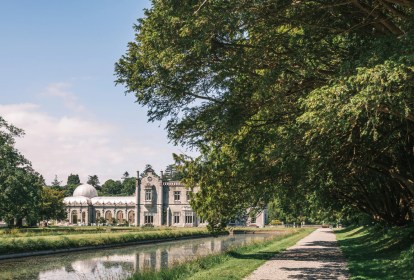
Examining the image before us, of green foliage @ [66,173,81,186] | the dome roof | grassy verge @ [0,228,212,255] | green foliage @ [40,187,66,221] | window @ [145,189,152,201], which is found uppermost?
green foliage @ [66,173,81,186]

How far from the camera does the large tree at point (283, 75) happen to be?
26.2ft

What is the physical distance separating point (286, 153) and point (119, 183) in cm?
15909

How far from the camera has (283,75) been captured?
1056cm

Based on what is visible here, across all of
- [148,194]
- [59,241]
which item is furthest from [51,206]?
[59,241]

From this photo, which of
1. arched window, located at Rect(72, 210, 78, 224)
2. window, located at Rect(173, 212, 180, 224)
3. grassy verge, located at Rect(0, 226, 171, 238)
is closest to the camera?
grassy verge, located at Rect(0, 226, 171, 238)

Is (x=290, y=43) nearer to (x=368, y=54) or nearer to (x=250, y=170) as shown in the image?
(x=368, y=54)

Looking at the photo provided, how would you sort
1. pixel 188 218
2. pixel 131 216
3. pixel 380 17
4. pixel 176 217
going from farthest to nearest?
pixel 131 216, pixel 176 217, pixel 188 218, pixel 380 17

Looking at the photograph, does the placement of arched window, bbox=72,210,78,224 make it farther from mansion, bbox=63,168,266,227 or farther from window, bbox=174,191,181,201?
window, bbox=174,191,181,201

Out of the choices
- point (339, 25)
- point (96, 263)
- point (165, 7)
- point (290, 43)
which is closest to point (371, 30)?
point (339, 25)

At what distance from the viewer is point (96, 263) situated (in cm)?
2600

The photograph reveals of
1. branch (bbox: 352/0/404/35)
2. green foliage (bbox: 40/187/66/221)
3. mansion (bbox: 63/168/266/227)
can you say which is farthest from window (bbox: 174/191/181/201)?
branch (bbox: 352/0/404/35)

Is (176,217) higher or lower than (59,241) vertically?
lower

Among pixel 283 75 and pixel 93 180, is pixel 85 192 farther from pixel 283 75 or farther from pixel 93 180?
pixel 283 75

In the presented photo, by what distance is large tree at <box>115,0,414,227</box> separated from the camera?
8000mm
